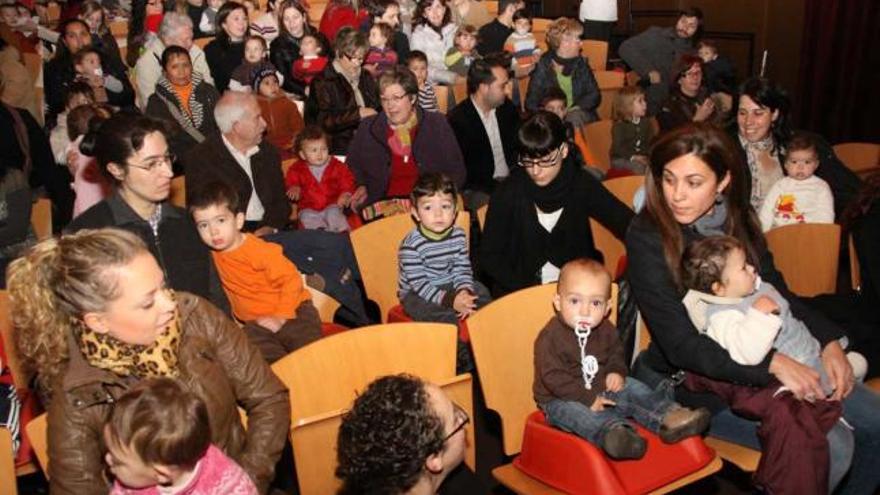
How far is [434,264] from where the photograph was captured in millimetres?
3719

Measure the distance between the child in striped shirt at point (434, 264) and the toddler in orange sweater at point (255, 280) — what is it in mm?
426

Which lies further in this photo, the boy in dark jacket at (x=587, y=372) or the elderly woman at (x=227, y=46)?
the elderly woman at (x=227, y=46)

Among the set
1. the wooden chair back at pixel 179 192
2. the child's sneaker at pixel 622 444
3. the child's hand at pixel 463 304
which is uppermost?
the wooden chair back at pixel 179 192

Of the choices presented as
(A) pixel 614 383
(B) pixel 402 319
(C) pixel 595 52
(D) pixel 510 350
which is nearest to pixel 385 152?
(B) pixel 402 319

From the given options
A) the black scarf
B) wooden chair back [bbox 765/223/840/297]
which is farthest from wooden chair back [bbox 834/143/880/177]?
the black scarf

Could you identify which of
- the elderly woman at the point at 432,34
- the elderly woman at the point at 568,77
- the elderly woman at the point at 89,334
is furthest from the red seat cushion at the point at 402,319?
the elderly woman at the point at 432,34

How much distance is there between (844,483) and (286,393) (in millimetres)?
1888

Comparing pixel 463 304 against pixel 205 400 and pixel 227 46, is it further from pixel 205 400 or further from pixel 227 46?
pixel 227 46

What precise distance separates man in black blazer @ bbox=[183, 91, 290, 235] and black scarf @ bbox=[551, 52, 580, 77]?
2.98 metres

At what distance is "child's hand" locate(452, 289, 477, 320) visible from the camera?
3559 mm

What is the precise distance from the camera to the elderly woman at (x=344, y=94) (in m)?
5.84

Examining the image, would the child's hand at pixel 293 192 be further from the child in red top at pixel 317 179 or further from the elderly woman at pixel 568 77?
the elderly woman at pixel 568 77

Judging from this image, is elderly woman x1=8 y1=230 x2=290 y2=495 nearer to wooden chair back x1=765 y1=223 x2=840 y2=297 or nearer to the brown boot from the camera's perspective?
the brown boot

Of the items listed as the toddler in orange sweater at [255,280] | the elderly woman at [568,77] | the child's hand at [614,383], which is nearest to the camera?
the child's hand at [614,383]
